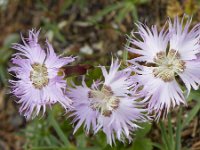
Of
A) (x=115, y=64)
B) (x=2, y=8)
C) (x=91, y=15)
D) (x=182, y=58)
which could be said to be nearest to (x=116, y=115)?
(x=115, y=64)

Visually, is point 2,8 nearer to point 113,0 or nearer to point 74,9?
point 74,9

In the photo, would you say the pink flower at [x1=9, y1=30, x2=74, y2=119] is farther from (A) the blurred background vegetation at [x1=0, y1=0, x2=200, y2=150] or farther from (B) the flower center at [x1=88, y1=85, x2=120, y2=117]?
(A) the blurred background vegetation at [x1=0, y1=0, x2=200, y2=150]

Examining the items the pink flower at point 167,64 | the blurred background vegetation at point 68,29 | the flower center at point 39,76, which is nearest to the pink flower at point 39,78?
the flower center at point 39,76

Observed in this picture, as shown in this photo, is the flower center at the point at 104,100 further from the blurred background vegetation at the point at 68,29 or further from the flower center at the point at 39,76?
the blurred background vegetation at the point at 68,29

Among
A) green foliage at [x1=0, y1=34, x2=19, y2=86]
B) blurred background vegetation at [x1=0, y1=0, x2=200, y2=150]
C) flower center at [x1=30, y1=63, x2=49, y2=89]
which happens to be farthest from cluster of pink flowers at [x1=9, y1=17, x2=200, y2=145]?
green foliage at [x1=0, y1=34, x2=19, y2=86]

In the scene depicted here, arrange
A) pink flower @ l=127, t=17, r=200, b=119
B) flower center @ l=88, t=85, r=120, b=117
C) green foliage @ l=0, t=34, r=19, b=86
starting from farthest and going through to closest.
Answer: green foliage @ l=0, t=34, r=19, b=86, flower center @ l=88, t=85, r=120, b=117, pink flower @ l=127, t=17, r=200, b=119

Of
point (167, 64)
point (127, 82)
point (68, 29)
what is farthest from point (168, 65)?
point (68, 29)

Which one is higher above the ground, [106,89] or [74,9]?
[74,9]
